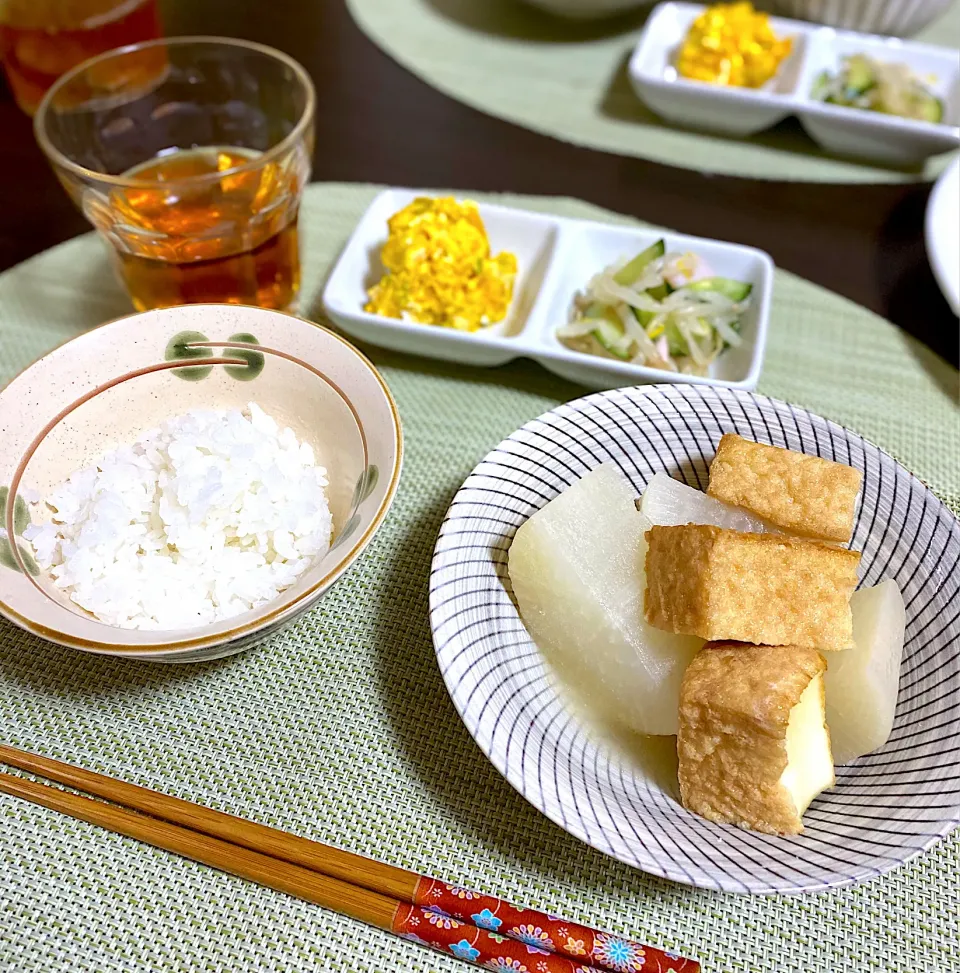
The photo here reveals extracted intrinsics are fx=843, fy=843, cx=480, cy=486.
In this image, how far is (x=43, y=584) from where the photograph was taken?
3.20 feet

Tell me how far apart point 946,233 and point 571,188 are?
0.75 metres

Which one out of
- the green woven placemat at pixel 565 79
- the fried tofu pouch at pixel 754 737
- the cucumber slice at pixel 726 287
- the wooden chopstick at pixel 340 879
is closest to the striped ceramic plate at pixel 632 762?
the fried tofu pouch at pixel 754 737

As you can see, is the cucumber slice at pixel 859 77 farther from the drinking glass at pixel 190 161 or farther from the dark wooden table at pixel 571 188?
the drinking glass at pixel 190 161

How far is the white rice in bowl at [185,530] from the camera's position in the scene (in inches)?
38.9

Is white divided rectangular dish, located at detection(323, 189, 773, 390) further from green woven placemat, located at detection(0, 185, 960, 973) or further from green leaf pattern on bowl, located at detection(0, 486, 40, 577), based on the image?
green leaf pattern on bowl, located at detection(0, 486, 40, 577)

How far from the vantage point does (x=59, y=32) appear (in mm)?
1904

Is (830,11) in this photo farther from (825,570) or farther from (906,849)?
(906,849)

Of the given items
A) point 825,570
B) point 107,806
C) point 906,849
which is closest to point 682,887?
point 906,849

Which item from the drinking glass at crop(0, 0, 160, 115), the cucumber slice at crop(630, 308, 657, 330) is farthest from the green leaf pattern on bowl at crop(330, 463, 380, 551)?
the drinking glass at crop(0, 0, 160, 115)

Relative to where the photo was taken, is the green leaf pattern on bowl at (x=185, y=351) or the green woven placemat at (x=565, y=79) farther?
the green woven placemat at (x=565, y=79)

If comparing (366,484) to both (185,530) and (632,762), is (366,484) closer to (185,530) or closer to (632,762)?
(185,530)

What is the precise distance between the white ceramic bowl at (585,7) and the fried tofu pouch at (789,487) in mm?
1674

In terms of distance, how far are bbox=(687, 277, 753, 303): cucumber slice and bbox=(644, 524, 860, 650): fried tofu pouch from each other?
664 millimetres

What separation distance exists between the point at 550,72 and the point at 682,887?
6.50 ft
